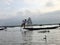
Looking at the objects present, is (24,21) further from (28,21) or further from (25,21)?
(28,21)

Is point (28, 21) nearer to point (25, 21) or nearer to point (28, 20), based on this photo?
point (28, 20)

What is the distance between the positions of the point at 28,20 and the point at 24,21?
7056 mm

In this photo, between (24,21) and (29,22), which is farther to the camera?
(29,22)

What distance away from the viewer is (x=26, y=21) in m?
98.8

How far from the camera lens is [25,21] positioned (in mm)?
94812

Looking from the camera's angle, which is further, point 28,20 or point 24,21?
point 28,20

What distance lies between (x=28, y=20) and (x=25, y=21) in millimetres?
6367

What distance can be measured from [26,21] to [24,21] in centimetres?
467

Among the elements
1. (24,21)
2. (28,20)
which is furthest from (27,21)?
(24,21)

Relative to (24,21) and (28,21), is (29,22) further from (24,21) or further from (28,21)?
(24,21)

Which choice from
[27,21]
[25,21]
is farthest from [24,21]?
[27,21]

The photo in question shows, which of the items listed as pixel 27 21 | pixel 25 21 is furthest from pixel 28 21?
pixel 25 21

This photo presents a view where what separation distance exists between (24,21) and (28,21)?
8.16m

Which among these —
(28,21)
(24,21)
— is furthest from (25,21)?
(28,21)
